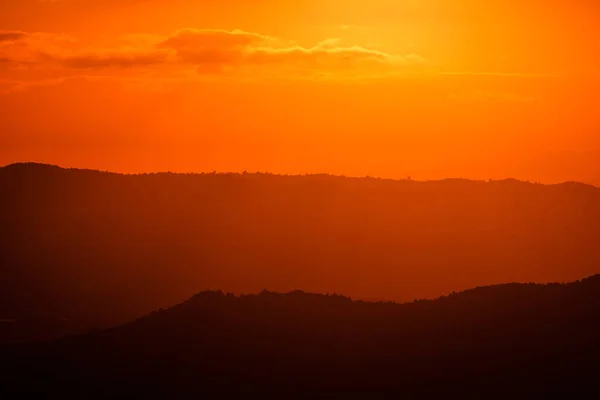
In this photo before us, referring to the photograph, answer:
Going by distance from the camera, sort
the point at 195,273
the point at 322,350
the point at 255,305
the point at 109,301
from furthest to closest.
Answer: the point at 195,273
the point at 109,301
the point at 255,305
the point at 322,350

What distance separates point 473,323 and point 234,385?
43.0ft

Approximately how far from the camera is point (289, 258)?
638 ft

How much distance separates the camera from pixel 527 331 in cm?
6812

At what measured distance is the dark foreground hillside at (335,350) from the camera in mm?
64812

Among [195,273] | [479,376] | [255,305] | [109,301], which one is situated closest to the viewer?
[479,376]

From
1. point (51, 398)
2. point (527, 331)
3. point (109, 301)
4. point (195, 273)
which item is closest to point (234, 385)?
point (51, 398)

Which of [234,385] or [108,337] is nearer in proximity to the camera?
[234,385]

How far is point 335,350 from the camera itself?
68.8 meters

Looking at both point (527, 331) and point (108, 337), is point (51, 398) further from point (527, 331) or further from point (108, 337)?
point (527, 331)

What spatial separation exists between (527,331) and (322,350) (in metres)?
10.4

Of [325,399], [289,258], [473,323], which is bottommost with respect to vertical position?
[325,399]

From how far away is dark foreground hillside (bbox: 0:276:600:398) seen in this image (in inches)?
2552

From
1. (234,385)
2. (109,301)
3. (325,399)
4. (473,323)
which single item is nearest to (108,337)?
(234,385)

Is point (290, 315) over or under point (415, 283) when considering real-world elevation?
under
